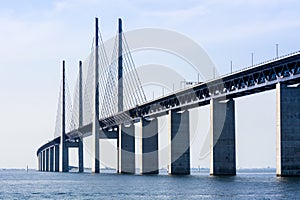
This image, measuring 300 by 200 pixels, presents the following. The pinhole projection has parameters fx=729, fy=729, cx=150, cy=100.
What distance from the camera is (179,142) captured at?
11456 cm

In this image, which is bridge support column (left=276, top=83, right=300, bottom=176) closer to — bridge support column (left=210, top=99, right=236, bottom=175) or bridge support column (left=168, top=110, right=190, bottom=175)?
bridge support column (left=210, top=99, right=236, bottom=175)

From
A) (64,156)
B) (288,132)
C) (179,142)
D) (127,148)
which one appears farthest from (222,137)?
(64,156)

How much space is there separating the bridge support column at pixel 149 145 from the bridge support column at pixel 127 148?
678 cm

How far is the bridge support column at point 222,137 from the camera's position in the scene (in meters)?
98.8

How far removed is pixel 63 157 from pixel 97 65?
4851 centimetres

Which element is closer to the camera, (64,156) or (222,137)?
(222,137)

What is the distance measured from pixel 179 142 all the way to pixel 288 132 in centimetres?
3610

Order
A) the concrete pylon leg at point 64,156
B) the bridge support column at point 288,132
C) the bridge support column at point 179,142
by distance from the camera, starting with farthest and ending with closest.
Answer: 1. the concrete pylon leg at point 64,156
2. the bridge support column at point 179,142
3. the bridge support column at point 288,132

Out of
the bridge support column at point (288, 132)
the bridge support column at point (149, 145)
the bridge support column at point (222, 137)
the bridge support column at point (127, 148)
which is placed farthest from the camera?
the bridge support column at point (127, 148)

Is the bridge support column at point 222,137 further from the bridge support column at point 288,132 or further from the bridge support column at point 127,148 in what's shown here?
the bridge support column at point 127,148

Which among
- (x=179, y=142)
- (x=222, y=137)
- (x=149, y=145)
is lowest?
(x=149, y=145)

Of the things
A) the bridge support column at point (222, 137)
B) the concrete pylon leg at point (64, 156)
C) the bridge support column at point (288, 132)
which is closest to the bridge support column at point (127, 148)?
the concrete pylon leg at point (64, 156)

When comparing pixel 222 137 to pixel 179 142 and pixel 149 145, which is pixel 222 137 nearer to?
pixel 179 142

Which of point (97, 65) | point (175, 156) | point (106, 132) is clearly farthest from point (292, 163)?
point (106, 132)
